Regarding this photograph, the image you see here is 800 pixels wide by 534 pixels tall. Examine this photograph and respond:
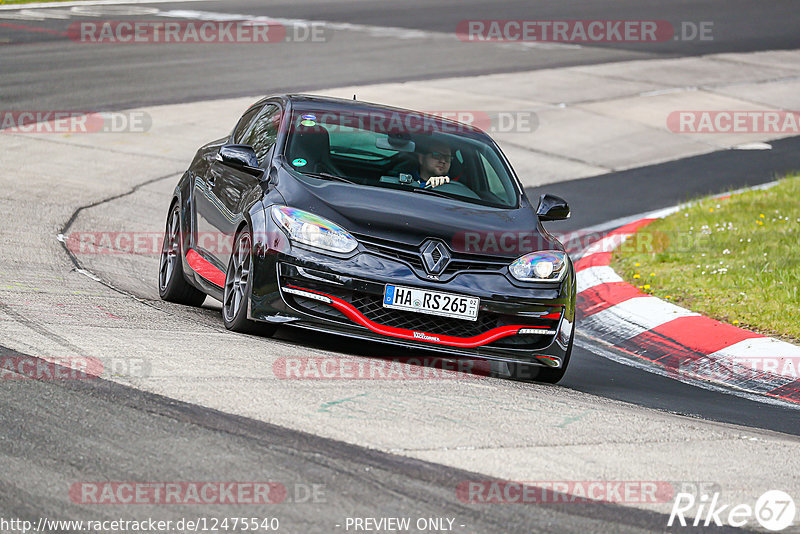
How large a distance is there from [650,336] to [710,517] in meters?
4.55

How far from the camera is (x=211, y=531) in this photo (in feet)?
13.1

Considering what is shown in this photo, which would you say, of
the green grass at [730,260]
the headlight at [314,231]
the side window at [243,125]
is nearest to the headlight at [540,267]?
the headlight at [314,231]

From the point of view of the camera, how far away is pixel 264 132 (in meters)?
8.39

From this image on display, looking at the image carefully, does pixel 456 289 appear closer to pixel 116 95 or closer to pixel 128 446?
pixel 128 446

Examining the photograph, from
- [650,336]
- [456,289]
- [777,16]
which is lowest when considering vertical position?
[650,336]

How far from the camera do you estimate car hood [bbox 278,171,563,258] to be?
6.88m

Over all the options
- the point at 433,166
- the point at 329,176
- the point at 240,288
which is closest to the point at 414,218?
the point at 329,176

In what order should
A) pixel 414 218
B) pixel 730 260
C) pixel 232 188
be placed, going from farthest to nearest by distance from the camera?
pixel 730 260, pixel 232 188, pixel 414 218

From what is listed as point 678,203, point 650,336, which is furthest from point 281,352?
point 678,203

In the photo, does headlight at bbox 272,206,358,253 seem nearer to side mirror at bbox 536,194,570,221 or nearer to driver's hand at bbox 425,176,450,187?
driver's hand at bbox 425,176,450,187

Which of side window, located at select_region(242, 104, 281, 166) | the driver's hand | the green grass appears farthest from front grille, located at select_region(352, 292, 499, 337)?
the green grass

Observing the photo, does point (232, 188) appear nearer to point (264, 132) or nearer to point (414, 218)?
point (264, 132)

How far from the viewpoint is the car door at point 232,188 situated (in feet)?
25.1

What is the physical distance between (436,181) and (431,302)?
4.54 feet
